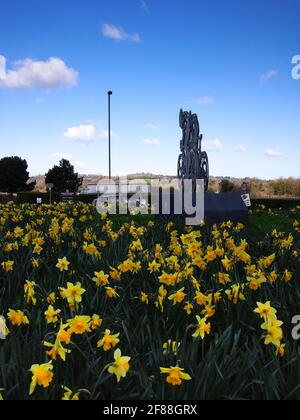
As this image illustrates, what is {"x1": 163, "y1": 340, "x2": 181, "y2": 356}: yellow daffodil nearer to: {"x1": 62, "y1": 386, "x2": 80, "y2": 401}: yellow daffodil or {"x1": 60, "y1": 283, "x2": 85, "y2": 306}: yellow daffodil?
{"x1": 62, "y1": 386, "x2": 80, "y2": 401}: yellow daffodil

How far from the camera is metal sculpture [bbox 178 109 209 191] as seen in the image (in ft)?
48.6

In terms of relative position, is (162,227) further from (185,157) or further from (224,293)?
(185,157)

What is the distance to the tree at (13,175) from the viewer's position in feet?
235

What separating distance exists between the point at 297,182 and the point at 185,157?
122ft

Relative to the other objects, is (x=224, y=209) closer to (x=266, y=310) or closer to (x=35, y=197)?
(x=266, y=310)

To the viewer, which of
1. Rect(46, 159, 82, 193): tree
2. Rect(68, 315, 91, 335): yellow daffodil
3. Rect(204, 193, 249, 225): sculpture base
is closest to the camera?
Rect(68, 315, 91, 335): yellow daffodil

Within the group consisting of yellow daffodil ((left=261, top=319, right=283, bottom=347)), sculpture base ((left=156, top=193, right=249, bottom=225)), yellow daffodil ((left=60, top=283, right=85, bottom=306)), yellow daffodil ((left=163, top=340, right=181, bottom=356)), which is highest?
sculpture base ((left=156, top=193, right=249, bottom=225))

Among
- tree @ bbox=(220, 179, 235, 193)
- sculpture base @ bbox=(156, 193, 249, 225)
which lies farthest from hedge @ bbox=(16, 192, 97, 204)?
sculpture base @ bbox=(156, 193, 249, 225)

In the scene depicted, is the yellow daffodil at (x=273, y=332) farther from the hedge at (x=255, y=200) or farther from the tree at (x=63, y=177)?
the tree at (x=63, y=177)

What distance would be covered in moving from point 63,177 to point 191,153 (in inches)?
2011

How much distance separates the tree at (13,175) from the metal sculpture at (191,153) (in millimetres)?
60337

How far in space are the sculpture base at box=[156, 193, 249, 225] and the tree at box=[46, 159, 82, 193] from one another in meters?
52.6

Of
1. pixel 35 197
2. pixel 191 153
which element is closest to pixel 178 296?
pixel 191 153

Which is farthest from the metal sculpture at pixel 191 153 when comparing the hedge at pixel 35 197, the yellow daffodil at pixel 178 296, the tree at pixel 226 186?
the tree at pixel 226 186
